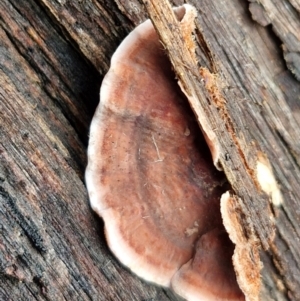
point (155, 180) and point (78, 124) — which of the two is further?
point (78, 124)

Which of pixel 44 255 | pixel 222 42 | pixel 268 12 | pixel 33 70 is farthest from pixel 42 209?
pixel 268 12

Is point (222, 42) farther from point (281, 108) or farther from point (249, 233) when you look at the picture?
point (249, 233)

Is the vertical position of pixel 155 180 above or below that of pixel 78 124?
below
